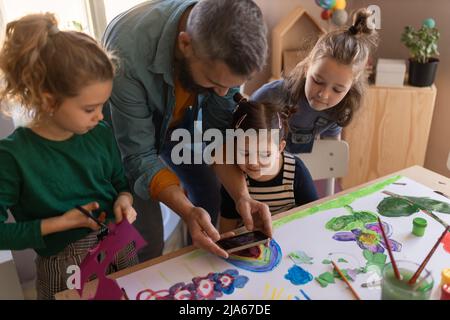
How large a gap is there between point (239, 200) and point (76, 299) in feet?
1.43

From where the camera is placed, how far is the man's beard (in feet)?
3.29

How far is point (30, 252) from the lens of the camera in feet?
5.21

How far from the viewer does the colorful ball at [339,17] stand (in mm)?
1912

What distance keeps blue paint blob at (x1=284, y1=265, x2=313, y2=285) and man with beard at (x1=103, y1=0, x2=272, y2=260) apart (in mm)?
123

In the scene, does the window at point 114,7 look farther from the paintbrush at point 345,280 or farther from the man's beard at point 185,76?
the paintbrush at point 345,280

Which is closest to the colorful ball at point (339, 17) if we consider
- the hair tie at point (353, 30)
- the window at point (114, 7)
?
the hair tie at point (353, 30)

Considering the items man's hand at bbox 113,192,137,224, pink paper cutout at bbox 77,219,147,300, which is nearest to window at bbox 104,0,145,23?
man's hand at bbox 113,192,137,224

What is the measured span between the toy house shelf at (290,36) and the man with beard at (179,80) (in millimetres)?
876

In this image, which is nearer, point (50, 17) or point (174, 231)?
point (50, 17)
